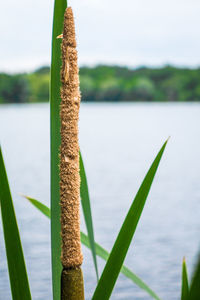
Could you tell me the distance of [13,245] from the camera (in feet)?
2.07

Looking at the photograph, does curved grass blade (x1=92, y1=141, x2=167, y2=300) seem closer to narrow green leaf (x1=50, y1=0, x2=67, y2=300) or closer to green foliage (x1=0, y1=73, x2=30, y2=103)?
narrow green leaf (x1=50, y1=0, x2=67, y2=300)

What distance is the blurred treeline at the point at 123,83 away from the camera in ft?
100

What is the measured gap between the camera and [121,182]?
24.1 ft

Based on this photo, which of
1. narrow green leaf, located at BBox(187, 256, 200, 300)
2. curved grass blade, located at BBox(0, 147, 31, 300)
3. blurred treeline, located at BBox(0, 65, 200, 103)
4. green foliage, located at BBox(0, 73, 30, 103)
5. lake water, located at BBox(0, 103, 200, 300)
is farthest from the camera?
green foliage, located at BBox(0, 73, 30, 103)

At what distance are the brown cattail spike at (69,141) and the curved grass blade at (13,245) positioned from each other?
0.18ft

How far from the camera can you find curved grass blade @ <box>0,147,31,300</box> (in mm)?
625

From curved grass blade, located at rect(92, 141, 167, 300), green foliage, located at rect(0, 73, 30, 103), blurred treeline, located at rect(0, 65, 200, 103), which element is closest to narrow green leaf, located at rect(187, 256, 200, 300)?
curved grass blade, located at rect(92, 141, 167, 300)

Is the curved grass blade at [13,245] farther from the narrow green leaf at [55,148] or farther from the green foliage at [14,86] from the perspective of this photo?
the green foliage at [14,86]

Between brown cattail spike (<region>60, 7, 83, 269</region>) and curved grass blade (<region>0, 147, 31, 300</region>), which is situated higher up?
brown cattail spike (<region>60, 7, 83, 269</region>)

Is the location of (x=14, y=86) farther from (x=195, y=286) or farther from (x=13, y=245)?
(x=195, y=286)

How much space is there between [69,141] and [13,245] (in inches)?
5.4

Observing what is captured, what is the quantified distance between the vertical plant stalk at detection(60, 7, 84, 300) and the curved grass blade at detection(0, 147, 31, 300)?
0.06 metres

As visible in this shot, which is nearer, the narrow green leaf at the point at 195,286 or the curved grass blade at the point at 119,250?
the narrow green leaf at the point at 195,286

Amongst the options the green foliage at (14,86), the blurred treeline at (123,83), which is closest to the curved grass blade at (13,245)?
the blurred treeline at (123,83)
